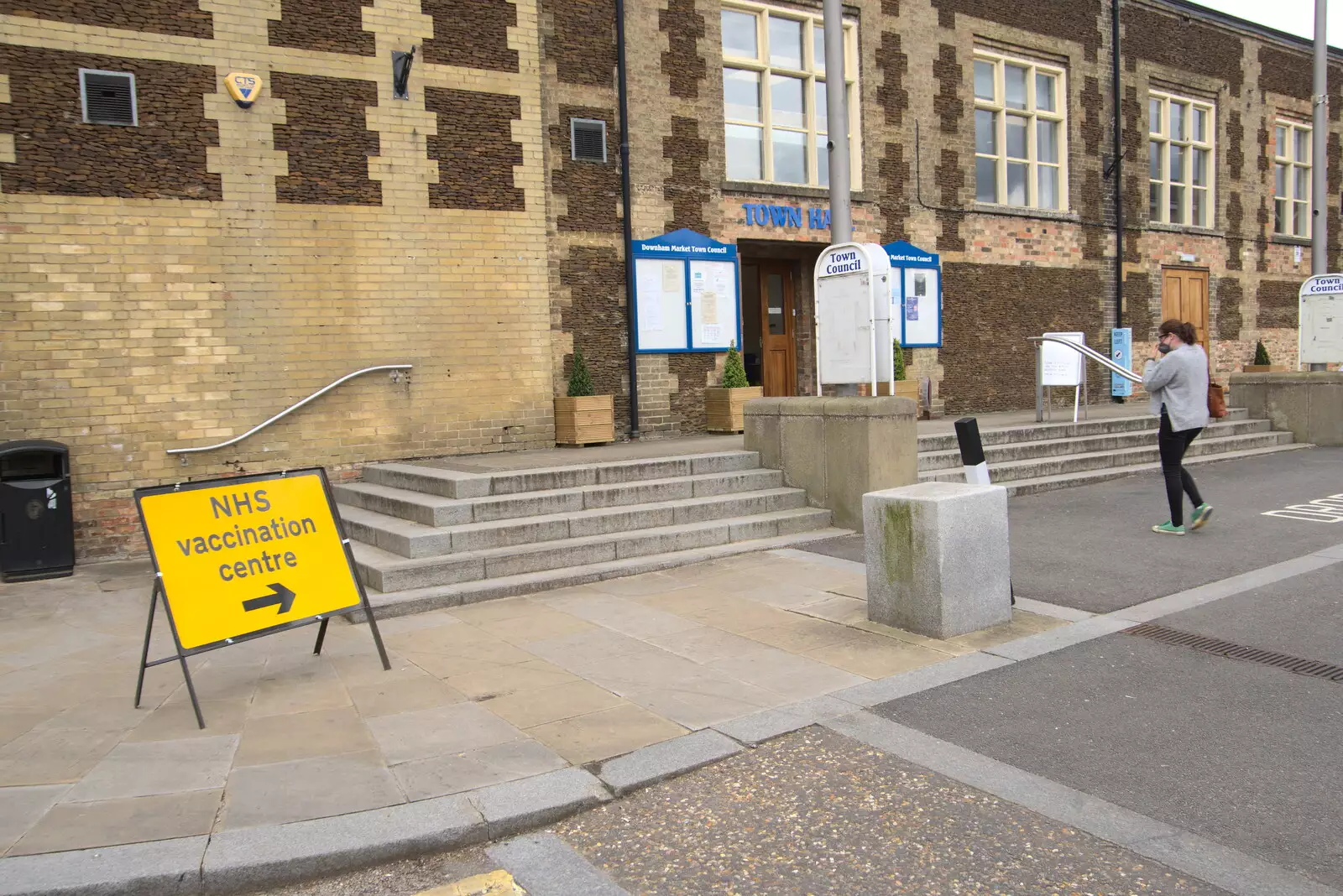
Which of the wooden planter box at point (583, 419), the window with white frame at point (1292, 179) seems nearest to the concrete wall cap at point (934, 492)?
the wooden planter box at point (583, 419)

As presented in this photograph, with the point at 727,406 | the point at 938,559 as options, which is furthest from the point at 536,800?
the point at 727,406

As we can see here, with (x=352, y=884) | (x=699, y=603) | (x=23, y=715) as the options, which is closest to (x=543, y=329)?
(x=699, y=603)

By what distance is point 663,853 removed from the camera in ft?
11.5

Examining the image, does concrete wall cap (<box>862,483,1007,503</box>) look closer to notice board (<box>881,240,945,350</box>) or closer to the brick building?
the brick building

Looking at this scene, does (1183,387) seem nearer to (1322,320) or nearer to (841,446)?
(841,446)

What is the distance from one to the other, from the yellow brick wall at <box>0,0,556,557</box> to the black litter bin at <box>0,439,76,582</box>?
460 mm

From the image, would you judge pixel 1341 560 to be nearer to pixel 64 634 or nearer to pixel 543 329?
pixel 543 329

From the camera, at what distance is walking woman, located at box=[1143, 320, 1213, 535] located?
832 centimetres

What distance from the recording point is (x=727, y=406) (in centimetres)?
1302

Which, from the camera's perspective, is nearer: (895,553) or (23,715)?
(23,715)

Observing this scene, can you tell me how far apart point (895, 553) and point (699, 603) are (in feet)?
5.00

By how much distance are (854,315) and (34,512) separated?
24.8ft

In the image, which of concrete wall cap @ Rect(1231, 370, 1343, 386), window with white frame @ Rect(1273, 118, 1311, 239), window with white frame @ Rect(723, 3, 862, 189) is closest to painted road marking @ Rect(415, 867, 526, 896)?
window with white frame @ Rect(723, 3, 862, 189)

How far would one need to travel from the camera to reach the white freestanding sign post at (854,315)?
911cm
